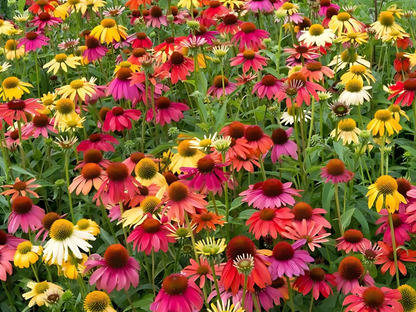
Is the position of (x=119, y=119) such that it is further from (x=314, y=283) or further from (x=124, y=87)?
(x=314, y=283)

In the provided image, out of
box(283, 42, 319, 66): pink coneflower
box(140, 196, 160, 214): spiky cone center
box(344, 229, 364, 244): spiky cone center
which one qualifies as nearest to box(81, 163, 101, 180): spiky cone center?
box(140, 196, 160, 214): spiky cone center

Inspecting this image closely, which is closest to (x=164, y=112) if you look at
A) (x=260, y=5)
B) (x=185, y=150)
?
(x=185, y=150)

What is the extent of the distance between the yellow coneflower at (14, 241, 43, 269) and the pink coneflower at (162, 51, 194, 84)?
3.70 ft

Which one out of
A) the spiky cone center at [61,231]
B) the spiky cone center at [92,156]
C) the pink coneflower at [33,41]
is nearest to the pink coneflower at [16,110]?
the spiky cone center at [92,156]

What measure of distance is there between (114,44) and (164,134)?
1.11 meters

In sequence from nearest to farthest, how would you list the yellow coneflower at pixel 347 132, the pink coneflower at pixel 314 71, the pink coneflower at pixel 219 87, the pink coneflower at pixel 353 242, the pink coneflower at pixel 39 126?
1. the pink coneflower at pixel 353 242
2. the yellow coneflower at pixel 347 132
3. the pink coneflower at pixel 314 71
4. the pink coneflower at pixel 39 126
5. the pink coneflower at pixel 219 87

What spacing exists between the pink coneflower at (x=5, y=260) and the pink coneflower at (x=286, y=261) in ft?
3.31

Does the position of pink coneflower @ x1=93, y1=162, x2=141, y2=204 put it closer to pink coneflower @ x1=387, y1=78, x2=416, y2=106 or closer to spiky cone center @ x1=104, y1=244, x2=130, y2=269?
spiky cone center @ x1=104, y1=244, x2=130, y2=269

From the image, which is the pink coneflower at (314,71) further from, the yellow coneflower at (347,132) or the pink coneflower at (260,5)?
the pink coneflower at (260,5)

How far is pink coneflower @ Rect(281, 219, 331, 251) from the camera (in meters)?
1.71

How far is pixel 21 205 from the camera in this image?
2.18 metres

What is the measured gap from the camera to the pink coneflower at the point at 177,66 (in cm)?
268

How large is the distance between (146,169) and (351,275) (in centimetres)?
87

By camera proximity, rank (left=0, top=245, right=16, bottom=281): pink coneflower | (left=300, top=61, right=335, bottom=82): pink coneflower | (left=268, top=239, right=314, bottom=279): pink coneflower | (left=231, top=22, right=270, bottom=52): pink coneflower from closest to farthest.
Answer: (left=268, top=239, right=314, bottom=279): pink coneflower → (left=0, top=245, right=16, bottom=281): pink coneflower → (left=300, top=61, right=335, bottom=82): pink coneflower → (left=231, top=22, right=270, bottom=52): pink coneflower
